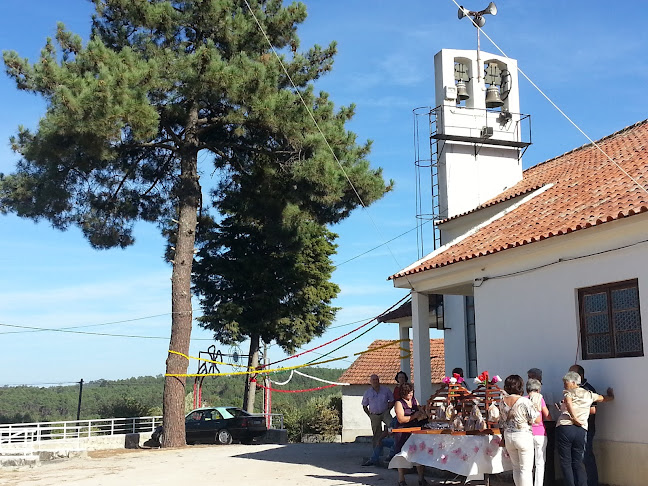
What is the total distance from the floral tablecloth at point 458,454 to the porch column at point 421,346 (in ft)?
10.4

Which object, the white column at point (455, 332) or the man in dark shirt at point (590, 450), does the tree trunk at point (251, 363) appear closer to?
the white column at point (455, 332)

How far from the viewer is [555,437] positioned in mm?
10023

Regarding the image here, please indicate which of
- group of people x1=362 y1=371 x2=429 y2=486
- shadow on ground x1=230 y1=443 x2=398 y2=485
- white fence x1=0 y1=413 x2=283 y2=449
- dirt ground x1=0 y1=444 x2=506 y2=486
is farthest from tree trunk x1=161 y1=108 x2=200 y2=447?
group of people x1=362 y1=371 x2=429 y2=486

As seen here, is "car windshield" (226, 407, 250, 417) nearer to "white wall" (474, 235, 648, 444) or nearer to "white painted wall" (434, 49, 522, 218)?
"white painted wall" (434, 49, 522, 218)

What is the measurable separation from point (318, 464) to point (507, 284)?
498 cm

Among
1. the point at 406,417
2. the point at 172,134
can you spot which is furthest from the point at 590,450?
the point at 172,134

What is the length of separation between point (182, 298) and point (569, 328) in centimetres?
1237

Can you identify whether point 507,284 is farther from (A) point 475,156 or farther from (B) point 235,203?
(B) point 235,203

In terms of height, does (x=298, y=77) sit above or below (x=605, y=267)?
above

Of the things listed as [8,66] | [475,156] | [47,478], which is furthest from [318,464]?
[8,66]

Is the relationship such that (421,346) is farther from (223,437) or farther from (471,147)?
(223,437)

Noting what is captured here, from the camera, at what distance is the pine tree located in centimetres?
1850

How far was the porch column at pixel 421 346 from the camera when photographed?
47.3 ft

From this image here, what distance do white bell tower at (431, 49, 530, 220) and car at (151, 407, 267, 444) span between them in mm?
9854
